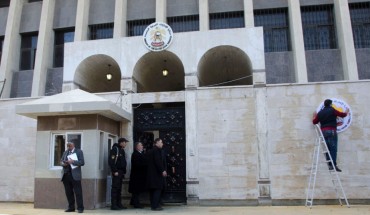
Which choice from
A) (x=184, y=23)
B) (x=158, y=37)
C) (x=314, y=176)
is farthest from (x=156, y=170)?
(x=184, y=23)

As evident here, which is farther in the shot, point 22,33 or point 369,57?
point 22,33

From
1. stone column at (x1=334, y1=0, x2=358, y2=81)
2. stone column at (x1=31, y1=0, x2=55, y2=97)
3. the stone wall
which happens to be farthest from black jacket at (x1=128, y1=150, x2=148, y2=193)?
stone column at (x1=334, y1=0, x2=358, y2=81)

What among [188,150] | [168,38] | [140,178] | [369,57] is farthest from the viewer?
[369,57]

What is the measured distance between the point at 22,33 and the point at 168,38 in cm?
1311

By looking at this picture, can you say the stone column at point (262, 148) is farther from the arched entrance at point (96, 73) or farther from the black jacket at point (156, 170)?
the arched entrance at point (96, 73)

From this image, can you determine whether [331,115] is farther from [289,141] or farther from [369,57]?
[369,57]

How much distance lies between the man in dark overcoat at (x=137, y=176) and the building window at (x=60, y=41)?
12327 millimetres

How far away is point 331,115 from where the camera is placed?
10828 millimetres

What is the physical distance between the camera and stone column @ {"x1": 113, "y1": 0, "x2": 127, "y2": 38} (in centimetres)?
1986

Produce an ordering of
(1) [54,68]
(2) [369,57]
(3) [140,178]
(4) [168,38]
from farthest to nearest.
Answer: (1) [54,68] < (2) [369,57] < (4) [168,38] < (3) [140,178]

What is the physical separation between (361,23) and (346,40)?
202cm

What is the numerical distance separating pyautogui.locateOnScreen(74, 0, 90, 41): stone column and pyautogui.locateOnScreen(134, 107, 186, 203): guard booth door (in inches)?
367

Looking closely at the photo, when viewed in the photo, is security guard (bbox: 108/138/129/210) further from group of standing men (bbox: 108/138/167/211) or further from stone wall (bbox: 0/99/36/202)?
stone wall (bbox: 0/99/36/202)

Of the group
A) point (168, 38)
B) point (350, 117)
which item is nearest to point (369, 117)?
point (350, 117)
